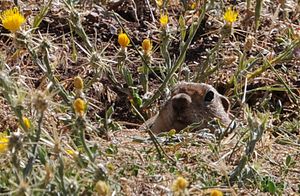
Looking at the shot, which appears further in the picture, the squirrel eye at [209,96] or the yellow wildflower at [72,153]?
the squirrel eye at [209,96]

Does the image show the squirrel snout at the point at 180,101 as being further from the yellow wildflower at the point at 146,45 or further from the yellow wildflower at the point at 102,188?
the yellow wildflower at the point at 102,188

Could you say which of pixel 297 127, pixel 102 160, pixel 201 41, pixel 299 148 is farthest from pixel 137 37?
pixel 102 160

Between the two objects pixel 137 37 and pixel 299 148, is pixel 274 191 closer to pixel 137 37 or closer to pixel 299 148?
pixel 299 148

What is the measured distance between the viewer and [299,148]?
4.96 meters

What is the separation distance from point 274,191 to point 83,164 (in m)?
1.01

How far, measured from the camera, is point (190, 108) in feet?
20.4

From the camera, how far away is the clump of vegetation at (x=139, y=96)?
11.9 ft

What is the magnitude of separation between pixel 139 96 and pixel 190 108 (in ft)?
1.22

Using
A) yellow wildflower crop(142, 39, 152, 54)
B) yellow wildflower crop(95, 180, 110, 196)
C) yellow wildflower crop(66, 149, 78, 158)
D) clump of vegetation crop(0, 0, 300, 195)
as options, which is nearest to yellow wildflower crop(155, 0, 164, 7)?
clump of vegetation crop(0, 0, 300, 195)

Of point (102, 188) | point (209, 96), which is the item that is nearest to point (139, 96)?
point (209, 96)

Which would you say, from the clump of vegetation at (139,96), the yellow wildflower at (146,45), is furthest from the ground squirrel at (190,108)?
the yellow wildflower at (146,45)

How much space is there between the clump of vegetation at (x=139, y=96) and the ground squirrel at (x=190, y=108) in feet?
0.42

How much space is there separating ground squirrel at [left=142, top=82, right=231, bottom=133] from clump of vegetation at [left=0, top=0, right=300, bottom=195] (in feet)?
0.42

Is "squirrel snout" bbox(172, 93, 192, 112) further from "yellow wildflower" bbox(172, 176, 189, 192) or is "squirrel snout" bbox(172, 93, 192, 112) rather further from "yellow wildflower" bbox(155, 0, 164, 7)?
"yellow wildflower" bbox(172, 176, 189, 192)
